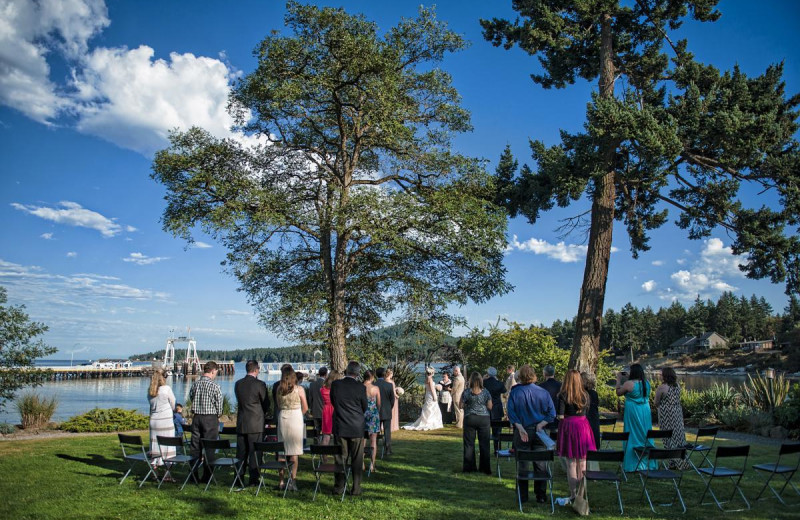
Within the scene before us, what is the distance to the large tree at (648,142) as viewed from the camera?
13297 mm

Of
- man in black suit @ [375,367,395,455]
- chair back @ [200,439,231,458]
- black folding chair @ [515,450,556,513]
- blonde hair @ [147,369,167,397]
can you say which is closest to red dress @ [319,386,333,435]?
man in black suit @ [375,367,395,455]

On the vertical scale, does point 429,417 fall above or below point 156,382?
below

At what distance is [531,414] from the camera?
26.2ft

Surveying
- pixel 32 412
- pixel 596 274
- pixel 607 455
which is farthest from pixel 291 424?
pixel 32 412

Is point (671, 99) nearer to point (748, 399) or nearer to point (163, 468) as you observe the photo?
point (748, 399)

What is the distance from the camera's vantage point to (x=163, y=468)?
9766 mm

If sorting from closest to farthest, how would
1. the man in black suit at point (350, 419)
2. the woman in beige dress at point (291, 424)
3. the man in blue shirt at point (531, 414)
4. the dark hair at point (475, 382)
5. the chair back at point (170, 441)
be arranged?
the man in blue shirt at point (531, 414)
the man in black suit at point (350, 419)
the chair back at point (170, 441)
the woman in beige dress at point (291, 424)
the dark hair at point (475, 382)

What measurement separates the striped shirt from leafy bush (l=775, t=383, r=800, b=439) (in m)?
15.4

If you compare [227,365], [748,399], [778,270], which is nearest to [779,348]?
[748,399]

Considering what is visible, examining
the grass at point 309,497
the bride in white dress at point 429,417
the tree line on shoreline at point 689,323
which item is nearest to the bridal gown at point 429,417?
the bride in white dress at point 429,417

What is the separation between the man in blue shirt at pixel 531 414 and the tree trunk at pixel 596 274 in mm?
6329

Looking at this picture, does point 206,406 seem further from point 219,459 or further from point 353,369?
point 353,369

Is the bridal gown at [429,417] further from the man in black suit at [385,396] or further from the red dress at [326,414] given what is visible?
the red dress at [326,414]

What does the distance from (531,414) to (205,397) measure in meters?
5.16
